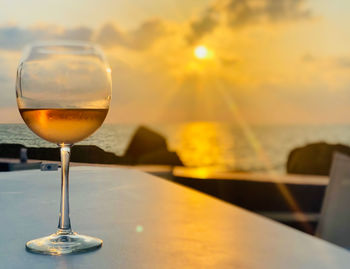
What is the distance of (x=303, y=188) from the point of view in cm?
429

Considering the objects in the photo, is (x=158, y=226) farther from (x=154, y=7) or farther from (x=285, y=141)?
(x=285, y=141)

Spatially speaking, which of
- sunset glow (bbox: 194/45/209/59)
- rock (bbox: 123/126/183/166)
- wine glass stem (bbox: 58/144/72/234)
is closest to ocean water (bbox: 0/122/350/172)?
sunset glow (bbox: 194/45/209/59)

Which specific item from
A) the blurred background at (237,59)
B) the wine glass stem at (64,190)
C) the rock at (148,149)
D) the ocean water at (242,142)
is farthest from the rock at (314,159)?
the wine glass stem at (64,190)

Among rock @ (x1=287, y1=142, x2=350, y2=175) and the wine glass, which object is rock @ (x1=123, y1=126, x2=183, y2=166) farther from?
the wine glass

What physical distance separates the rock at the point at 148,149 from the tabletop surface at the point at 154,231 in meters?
11.0

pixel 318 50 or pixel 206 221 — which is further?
pixel 318 50

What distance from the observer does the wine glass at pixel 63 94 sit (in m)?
0.54

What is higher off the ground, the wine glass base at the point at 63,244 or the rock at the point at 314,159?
the wine glass base at the point at 63,244

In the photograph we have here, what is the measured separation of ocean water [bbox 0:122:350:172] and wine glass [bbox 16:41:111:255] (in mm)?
21119

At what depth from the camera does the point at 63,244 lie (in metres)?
0.57

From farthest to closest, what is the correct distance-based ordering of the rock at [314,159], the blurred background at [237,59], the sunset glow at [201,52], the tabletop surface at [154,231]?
the sunset glow at [201,52], the blurred background at [237,59], the rock at [314,159], the tabletop surface at [154,231]

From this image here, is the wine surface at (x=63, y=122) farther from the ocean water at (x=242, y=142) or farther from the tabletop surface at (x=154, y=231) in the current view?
the ocean water at (x=242, y=142)

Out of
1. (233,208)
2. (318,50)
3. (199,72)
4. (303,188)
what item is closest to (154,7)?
(199,72)

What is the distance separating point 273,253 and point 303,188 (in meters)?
3.83
